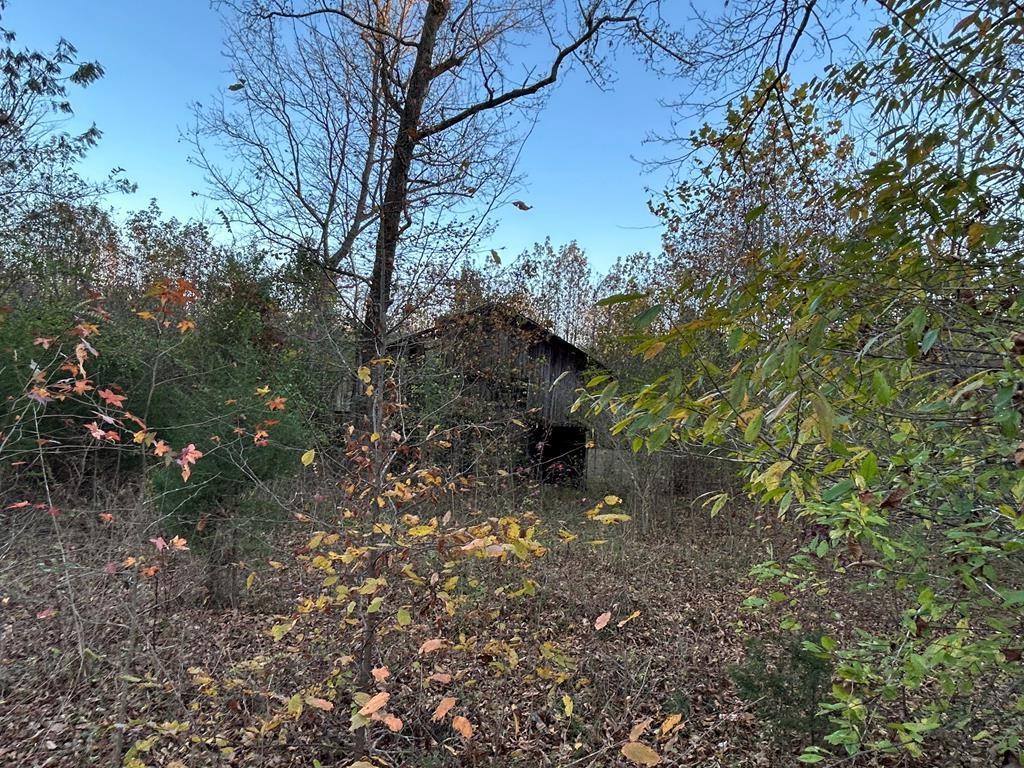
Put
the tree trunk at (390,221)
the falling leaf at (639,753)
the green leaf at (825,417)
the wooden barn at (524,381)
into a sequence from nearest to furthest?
the green leaf at (825,417) → the falling leaf at (639,753) → the tree trunk at (390,221) → the wooden barn at (524,381)

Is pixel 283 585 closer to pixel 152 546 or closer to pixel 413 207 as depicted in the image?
pixel 152 546

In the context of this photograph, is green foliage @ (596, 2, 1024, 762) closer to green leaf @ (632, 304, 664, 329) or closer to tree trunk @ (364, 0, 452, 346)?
green leaf @ (632, 304, 664, 329)

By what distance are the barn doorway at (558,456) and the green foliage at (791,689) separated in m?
7.15

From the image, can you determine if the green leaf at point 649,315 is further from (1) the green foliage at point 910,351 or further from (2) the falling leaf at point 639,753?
(2) the falling leaf at point 639,753

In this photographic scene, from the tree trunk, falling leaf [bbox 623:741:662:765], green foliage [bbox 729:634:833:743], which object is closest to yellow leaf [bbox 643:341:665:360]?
Answer: falling leaf [bbox 623:741:662:765]

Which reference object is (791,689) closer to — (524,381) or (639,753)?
(639,753)

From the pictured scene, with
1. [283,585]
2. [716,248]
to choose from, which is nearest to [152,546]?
[283,585]

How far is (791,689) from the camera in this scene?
2.86m

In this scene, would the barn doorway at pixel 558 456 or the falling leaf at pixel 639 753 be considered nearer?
the falling leaf at pixel 639 753

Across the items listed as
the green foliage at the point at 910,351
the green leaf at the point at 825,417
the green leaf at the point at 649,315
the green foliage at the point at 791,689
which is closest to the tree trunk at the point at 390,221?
the green foliage at the point at 910,351

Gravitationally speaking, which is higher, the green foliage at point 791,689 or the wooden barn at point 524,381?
the wooden barn at point 524,381

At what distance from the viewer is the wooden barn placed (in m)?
9.70

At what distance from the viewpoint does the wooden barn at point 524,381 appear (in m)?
9.70

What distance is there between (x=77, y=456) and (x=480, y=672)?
6.51 meters
